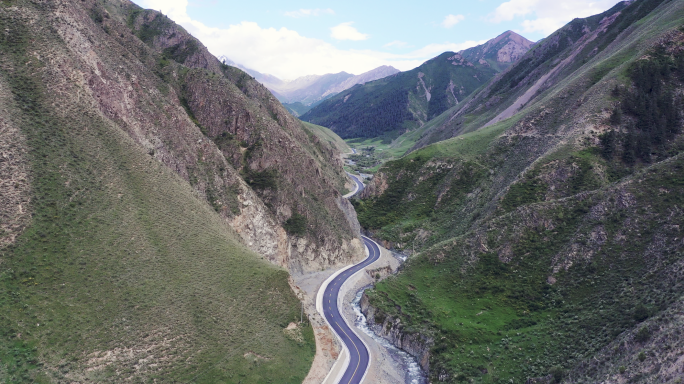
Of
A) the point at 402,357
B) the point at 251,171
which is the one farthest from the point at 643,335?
the point at 251,171

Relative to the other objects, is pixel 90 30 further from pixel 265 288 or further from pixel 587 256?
pixel 587 256

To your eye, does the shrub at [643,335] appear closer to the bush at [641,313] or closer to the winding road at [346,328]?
the bush at [641,313]

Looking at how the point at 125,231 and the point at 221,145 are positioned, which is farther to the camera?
the point at 221,145

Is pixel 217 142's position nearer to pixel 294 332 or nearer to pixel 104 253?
pixel 104 253

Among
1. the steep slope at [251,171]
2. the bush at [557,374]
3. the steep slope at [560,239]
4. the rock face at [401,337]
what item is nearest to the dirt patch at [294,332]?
the rock face at [401,337]

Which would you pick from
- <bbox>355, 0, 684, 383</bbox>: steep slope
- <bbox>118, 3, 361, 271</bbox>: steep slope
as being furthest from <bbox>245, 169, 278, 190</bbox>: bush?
<bbox>355, 0, 684, 383</bbox>: steep slope

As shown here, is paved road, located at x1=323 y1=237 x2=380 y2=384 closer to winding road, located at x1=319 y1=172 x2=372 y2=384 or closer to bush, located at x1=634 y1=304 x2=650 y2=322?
winding road, located at x1=319 y1=172 x2=372 y2=384

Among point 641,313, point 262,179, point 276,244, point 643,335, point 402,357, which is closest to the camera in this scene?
point 643,335

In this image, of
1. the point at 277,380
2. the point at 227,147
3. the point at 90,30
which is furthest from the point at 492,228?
the point at 90,30
